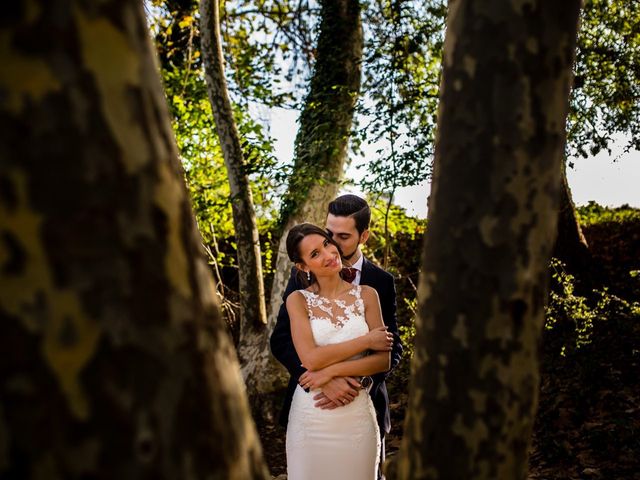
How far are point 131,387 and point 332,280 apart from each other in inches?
104

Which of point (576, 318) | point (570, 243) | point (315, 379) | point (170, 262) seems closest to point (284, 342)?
point (315, 379)

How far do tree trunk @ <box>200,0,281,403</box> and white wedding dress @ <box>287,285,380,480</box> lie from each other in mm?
4769

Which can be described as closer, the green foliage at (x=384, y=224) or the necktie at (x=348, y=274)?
the necktie at (x=348, y=274)

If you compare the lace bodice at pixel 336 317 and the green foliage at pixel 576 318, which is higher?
the lace bodice at pixel 336 317

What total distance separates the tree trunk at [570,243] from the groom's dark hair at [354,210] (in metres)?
6.30

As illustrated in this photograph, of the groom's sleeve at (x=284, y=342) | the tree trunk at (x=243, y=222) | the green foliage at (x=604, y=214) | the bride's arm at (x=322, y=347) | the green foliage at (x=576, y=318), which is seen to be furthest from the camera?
the green foliage at (x=604, y=214)

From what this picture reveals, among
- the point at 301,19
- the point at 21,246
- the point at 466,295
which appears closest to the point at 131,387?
the point at 21,246

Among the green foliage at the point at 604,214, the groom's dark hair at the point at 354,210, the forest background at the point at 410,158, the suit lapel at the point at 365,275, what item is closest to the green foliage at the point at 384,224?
the forest background at the point at 410,158

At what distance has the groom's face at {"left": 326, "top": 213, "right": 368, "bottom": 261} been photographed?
428cm

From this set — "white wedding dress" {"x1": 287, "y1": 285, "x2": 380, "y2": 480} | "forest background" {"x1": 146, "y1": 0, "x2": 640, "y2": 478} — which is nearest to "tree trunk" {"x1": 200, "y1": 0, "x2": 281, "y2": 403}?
"forest background" {"x1": 146, "y1": 0, "x2": 640, "y2": 478}

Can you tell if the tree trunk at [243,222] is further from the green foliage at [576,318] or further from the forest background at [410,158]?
the green foliage at [576,318]

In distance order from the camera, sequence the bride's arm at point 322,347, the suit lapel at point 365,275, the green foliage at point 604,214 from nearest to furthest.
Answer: the bride's arm at point 322,347 < the suit lapel at point 365,275 < the green foliage at point 604,214

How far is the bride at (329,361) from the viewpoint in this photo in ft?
11.4

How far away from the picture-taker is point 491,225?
1.58m
